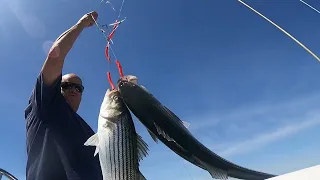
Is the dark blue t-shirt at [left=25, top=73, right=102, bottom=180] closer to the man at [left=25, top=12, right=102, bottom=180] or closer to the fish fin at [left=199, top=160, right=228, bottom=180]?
the man at [left=25, top=12, right=102, bottom=180]

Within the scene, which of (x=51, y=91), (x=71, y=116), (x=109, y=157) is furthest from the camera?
(x=71, y=116)

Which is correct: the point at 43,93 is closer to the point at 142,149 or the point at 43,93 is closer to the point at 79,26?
the point at 79,26

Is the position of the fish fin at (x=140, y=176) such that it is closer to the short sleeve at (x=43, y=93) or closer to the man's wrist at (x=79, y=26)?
the short sleeve at (x=43, y=93)

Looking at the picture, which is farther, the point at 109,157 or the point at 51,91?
the point at 51,91

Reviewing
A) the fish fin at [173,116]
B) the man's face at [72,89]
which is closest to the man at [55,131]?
the man's face at [72,89]

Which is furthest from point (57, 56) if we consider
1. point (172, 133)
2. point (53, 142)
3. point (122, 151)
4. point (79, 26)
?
point (172, 133)

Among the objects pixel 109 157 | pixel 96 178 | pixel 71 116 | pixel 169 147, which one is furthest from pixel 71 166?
pixel 169 147

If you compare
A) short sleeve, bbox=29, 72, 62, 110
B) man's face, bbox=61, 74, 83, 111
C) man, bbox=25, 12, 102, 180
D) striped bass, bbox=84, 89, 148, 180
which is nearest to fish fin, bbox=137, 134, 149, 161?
striped bass, bbox=84, 89, 148, 180

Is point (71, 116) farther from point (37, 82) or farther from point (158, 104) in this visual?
point (158, 104)
